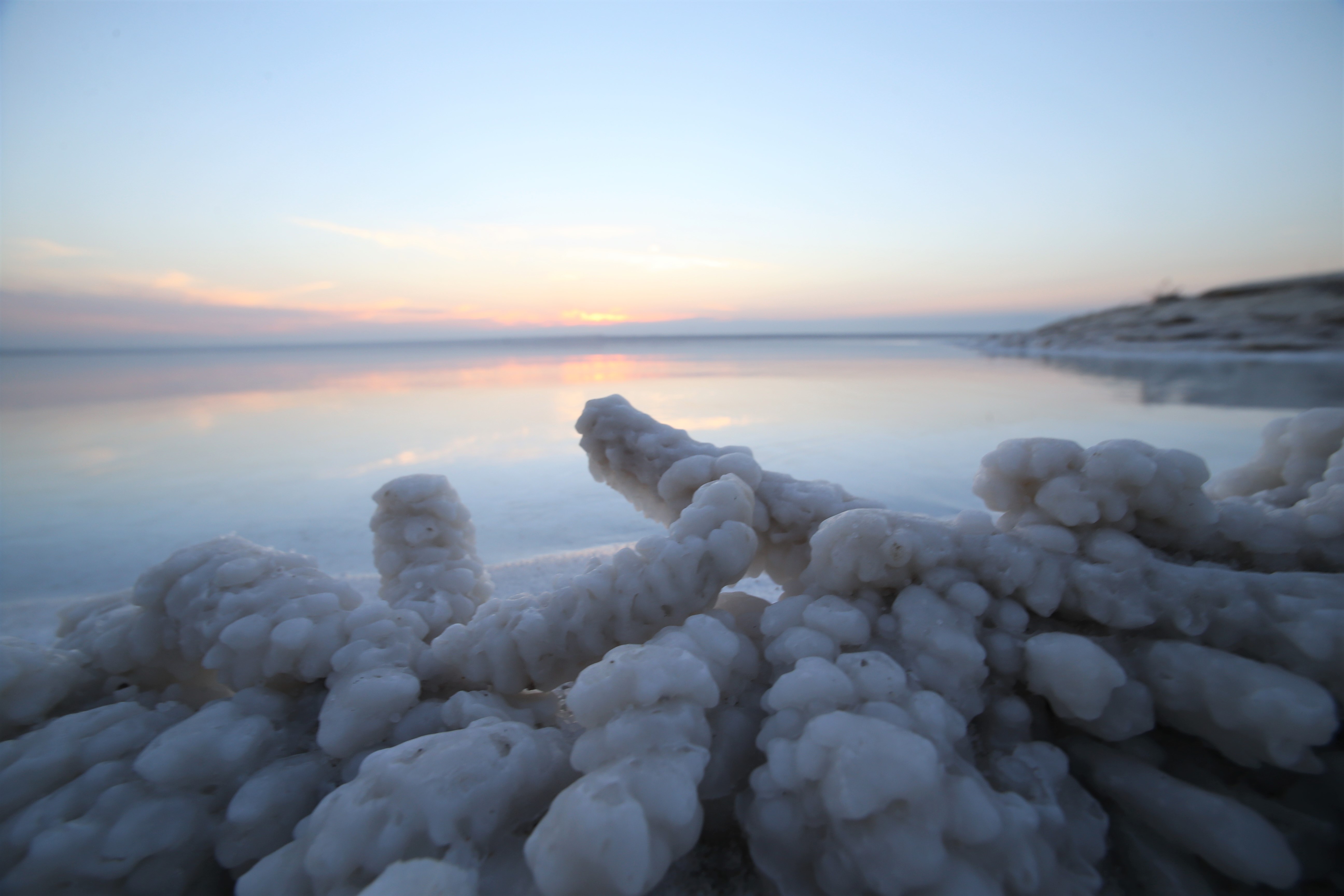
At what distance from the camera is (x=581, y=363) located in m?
18.3

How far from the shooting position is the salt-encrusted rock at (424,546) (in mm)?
1367

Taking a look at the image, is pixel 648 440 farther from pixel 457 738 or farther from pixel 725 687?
pixel 457 738

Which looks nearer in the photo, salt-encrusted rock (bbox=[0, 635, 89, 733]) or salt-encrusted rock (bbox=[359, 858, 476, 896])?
salt-encrusted rock (bbox=[359, 858, 476, 896])

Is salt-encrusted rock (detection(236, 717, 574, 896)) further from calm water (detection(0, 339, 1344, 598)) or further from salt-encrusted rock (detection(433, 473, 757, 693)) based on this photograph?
calm water (detection(0, 339, 1344, 598))

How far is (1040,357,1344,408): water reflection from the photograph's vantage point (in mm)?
6242

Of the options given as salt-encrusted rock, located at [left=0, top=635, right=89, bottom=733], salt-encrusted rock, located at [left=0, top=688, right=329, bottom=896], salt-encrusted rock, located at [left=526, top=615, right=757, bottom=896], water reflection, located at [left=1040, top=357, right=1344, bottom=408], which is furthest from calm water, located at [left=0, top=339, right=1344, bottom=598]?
salt-encrusted rock, located at [left=526, top=615, right=757, bottom=896]

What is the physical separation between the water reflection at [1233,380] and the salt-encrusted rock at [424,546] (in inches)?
215

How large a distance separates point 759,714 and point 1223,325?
18.8 m

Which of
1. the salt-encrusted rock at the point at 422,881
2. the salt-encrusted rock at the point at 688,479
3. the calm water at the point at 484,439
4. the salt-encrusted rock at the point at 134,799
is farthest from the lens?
the calm water at the point at 484,439

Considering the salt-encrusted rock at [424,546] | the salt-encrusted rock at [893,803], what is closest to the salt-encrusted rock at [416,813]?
the salt-encrusted rock at [893,803]

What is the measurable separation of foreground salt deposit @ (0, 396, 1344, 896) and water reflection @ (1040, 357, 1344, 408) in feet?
15.4

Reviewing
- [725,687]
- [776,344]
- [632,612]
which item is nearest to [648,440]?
[632,612]

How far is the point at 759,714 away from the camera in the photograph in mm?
930

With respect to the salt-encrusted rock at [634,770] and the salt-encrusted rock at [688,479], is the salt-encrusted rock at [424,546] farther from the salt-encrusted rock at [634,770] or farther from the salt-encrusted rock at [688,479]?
the salt-encrusted rock at [634,770]
